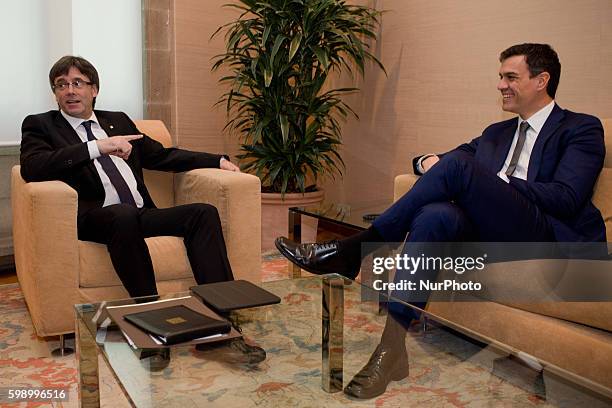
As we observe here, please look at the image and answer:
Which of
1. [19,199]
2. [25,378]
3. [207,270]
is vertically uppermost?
[19,199]

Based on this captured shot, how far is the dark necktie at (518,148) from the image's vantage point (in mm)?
2600

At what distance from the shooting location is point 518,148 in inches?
103

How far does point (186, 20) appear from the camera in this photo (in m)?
4.03

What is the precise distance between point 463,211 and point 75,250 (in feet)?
4.59

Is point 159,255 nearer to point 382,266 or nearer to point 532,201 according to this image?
point 382,266

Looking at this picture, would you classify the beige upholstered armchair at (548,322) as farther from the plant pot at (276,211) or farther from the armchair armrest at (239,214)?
the plant pot at (276,211)

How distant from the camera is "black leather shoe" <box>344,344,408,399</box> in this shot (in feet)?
5.12

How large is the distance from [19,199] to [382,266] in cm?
146

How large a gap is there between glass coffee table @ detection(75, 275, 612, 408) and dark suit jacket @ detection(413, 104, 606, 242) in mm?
858

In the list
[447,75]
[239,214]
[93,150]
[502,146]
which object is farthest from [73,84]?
[447,75]

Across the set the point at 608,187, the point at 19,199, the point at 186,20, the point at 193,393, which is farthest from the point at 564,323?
the point at 186,20

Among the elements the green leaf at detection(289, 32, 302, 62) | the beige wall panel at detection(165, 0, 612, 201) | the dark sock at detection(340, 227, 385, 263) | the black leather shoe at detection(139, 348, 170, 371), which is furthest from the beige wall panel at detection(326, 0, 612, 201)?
the black leather shoe at detection(139, 348, 170, 371)

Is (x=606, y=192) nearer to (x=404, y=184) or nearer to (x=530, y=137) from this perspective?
(x=530, y=137)

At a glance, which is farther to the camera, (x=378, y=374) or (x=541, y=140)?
(x=541, y=140)
